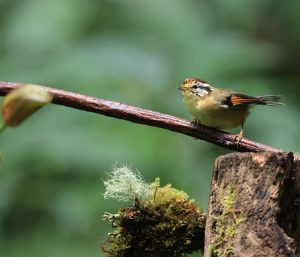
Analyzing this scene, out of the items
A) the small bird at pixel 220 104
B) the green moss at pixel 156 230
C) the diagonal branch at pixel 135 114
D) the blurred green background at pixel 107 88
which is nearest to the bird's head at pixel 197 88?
the small bird at pixel 220 104

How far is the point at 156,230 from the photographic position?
238 centimetres

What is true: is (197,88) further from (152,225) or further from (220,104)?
(152,225)

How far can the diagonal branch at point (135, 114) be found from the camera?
2191 mm

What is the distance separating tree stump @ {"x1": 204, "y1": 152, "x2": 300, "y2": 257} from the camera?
207 cm

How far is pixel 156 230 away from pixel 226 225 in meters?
0.30

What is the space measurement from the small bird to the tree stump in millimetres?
738

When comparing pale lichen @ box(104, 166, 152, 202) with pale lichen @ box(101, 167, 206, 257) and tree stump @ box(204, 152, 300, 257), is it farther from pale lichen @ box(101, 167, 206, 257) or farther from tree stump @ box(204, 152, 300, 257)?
tree stump @ box(204, 152, 300, 257)

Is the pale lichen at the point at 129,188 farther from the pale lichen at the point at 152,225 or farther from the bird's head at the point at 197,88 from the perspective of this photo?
the bird's head at the point at 197,88

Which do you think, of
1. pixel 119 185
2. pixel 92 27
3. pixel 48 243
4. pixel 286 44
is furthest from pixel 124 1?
pixel 119 185

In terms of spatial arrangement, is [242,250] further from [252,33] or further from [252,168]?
[252,33]

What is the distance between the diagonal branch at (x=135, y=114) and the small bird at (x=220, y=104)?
48 centimetres

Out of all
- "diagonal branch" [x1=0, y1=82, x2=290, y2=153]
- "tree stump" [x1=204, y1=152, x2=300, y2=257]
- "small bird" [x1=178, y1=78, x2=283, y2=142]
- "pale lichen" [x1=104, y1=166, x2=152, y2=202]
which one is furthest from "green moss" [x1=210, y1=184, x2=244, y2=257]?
"small bird" [x1=178, y1=78, x2=283, y2=142]

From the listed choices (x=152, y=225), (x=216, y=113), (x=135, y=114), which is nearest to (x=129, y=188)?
(x=152, y=225)

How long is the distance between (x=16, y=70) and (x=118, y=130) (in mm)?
986
